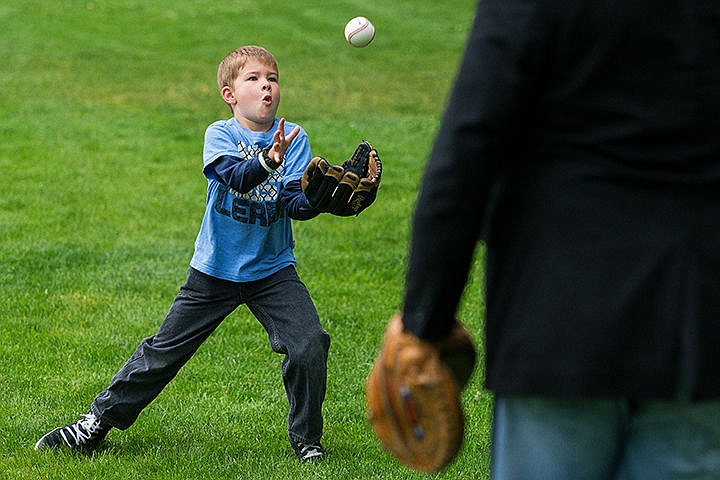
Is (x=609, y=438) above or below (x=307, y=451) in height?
above

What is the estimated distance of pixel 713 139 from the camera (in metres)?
2.20

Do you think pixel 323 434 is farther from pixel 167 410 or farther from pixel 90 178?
pixel 90 178

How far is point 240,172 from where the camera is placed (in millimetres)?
4441

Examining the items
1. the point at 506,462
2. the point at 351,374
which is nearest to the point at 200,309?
the point at 351,374

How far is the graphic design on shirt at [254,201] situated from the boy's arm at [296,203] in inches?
2.5

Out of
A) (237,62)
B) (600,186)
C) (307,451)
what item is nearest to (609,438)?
(600,186)

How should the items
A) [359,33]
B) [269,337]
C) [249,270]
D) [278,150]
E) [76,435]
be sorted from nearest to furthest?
[278,150], [249,270], [269,337], [76,435], [359,33]

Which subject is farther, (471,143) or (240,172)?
(240,172)

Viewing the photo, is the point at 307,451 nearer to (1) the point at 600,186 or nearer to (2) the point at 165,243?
(1) the point at 600,186

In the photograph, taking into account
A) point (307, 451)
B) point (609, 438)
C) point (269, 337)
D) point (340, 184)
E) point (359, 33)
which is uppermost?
point (359, 33)

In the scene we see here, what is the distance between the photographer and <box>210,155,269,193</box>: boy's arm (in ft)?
14.4

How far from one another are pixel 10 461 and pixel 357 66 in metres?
14.7

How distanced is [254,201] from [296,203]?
213mm

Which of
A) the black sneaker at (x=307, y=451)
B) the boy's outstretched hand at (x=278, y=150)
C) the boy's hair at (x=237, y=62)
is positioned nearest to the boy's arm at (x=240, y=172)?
the boy's outstretched hand at (x=278, y=150)
